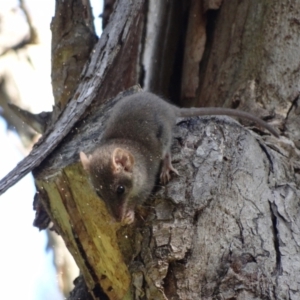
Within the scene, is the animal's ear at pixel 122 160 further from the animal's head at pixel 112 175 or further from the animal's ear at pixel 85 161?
the animal's ear at pixel 85 161

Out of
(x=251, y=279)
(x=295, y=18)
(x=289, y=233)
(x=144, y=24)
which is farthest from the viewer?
(x=144, y=24)

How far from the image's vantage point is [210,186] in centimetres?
279

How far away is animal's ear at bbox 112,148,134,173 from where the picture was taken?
10.1ft

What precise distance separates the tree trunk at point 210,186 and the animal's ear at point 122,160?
189 mm

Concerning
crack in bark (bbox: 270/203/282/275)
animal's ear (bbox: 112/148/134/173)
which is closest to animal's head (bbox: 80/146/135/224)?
animal's ear (bbox: 112/148/134/173)

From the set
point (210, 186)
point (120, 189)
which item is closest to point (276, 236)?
point (210, 186)

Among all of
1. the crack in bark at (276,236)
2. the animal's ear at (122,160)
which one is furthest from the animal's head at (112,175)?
the crack in bark at (276,236)

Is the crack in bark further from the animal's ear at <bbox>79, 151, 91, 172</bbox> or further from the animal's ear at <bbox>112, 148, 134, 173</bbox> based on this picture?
the animal's ear at <bbox>79, 151, 91, 172</bbox>

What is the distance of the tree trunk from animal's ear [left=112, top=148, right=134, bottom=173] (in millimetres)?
189

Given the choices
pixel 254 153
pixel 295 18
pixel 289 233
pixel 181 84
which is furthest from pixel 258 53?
pixel 289 233

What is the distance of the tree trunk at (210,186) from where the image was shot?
2566 millimetres

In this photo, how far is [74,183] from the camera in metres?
2.94

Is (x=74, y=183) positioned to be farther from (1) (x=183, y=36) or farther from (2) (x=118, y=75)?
(1) (x=183, y=36)

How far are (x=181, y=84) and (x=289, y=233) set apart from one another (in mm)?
1778
